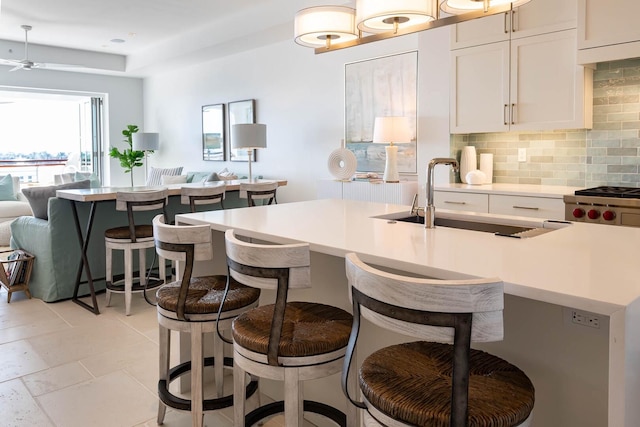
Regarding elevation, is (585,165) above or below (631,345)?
above

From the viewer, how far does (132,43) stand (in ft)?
27.0

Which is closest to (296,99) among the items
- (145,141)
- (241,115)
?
(241,115)

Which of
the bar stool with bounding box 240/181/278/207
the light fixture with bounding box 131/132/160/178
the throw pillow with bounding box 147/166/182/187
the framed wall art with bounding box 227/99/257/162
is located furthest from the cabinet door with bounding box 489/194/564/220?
the light fixture with bounding box 131/132/160/178

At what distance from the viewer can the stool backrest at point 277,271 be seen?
1638mm

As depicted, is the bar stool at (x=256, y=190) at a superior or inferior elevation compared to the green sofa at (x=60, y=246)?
superior

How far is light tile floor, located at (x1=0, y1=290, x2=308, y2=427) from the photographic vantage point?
8.11 ft

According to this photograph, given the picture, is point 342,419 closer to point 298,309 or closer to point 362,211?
point 298,309

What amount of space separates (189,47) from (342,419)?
6.66 metres

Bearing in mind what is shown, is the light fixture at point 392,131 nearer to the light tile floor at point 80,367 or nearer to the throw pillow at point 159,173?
the light tile floor at point 80,367

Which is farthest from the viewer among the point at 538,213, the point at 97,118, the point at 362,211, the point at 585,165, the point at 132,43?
the point at 97,118

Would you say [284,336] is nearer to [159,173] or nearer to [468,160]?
[468,160]

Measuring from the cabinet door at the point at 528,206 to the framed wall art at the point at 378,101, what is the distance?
138cm

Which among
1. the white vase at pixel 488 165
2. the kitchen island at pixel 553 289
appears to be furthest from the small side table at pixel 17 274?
the white vase at pixel 488 165

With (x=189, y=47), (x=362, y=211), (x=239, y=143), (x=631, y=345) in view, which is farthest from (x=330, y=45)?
(x=189, y=47)
